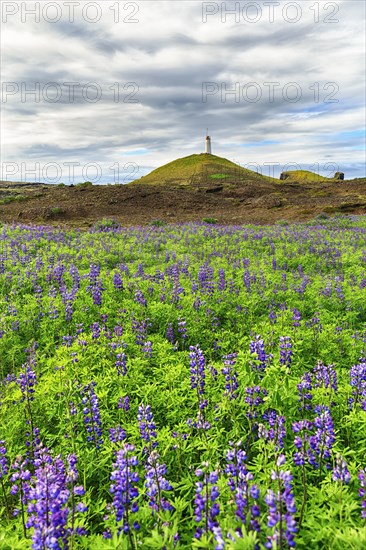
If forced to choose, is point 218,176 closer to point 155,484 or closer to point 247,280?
point 247,280

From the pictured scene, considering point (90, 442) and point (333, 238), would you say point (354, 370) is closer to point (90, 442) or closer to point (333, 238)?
point (90, 442)

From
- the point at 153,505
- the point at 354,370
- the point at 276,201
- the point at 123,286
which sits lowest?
the point at 153,505

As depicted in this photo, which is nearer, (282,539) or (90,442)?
(282,539)

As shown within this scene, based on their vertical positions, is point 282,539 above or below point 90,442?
above

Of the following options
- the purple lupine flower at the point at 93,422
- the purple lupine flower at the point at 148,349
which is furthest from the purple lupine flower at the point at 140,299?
the purple lupine flower at the point at 93,422

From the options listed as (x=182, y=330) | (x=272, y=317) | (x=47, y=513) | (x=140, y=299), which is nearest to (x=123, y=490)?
(x=47, y=513)

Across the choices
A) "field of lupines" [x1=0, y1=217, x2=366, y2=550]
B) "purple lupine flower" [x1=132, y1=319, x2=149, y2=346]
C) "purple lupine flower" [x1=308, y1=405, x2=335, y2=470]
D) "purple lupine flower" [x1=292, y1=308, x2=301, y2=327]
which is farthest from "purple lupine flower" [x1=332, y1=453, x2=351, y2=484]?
"purple lupine flower" [x1=292, y1=308, x2=301, y2=327]

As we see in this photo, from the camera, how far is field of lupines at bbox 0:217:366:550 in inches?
93.1

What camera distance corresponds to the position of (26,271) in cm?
962

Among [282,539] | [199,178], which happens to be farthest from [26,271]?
[199,178]

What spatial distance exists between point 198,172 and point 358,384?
3068 inches

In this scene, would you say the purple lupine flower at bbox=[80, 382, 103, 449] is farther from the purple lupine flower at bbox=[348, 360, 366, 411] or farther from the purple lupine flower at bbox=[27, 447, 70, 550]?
the purple lupine flower at bbox=[348, 360, 366, 411]

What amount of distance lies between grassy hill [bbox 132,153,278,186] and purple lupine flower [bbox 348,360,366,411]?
64178 mm

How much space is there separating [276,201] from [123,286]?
94.6 ft
